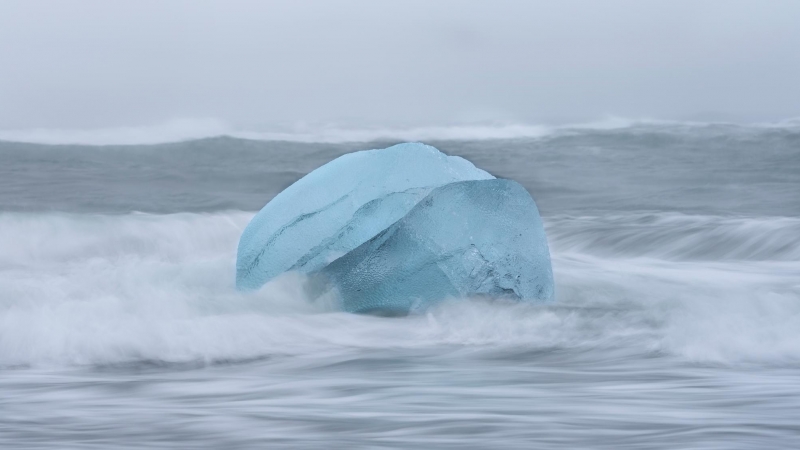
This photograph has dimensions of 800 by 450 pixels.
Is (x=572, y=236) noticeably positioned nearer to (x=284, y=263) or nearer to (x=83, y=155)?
(x=284, y=263)

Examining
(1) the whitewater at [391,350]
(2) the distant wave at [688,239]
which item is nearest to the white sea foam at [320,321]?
(1) the whitewater at [391,350]

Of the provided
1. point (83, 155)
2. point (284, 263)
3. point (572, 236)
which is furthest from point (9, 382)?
point (83, 155)

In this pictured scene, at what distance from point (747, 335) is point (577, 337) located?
77 centimetres

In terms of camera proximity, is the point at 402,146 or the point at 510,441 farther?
the point at 402,146

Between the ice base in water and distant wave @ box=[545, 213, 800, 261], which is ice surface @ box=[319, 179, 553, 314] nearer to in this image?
the ice base in water

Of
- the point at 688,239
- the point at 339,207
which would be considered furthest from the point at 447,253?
the point at 688,239

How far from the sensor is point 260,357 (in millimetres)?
4105

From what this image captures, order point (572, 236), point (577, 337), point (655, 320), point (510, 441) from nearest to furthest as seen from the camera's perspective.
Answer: point (510, 441) → point (577, 337) → point (655, 320) → point (572, 236)

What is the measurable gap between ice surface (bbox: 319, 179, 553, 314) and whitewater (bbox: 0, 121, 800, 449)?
0.11 metres

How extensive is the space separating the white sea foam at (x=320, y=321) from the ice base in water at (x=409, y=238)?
11cm

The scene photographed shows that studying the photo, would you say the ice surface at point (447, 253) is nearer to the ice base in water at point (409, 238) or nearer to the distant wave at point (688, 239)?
the ice base in water at point (409, 238)

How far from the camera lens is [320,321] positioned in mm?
4605

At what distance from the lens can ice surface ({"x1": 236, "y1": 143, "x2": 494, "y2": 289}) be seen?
4.56 m

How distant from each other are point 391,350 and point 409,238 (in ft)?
1.99
